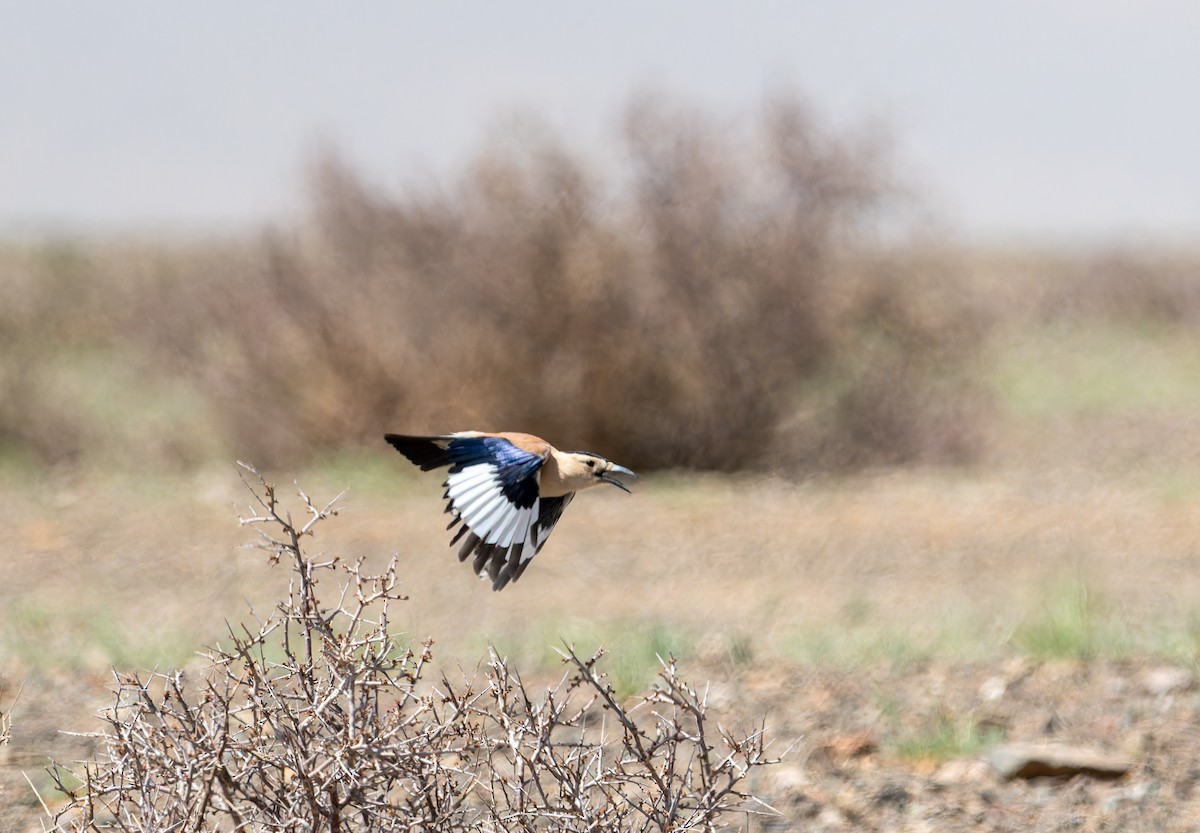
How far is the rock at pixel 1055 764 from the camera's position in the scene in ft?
15.4

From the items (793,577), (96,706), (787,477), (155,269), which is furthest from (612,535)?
(155,269)

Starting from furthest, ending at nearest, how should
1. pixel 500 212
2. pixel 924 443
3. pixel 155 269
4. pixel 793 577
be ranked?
1. pixel 155 269
2. pixel 924 443
3. pixel 500 212
4. pixel 793 577

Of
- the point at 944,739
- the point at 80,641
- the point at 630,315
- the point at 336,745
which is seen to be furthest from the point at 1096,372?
the point at 336,745

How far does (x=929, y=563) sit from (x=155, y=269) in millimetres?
30508

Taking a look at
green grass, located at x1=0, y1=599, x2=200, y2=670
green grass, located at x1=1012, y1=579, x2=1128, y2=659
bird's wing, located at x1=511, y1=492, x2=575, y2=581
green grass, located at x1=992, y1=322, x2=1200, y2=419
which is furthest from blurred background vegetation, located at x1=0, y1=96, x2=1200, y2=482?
bird's wing, located at x1=511, y1=492, x2=575, y2=581

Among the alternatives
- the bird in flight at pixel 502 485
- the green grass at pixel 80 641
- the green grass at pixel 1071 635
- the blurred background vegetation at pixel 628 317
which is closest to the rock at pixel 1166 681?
the green grass at pixel 1071 635

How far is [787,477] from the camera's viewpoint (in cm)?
1165

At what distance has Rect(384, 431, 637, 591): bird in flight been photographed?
2.90 metres

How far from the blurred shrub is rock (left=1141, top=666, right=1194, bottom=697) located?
21.3 feet

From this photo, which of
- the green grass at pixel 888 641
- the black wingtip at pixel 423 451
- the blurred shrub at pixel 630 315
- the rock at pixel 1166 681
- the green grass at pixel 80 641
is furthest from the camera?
the blurred shrub at pixel 630 315

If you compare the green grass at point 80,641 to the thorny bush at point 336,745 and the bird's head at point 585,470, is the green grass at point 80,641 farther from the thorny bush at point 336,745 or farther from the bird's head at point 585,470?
the bird's head at point 585,470

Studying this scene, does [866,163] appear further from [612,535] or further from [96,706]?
[96,706]

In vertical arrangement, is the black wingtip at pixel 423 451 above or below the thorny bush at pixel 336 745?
above

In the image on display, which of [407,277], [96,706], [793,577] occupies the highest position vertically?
[407,277]
